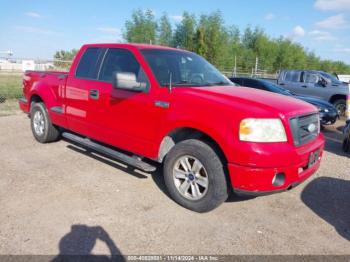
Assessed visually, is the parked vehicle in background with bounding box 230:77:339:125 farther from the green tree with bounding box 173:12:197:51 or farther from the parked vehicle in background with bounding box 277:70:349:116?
the green tree with bounding box 173:12:197:51

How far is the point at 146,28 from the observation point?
34375mm

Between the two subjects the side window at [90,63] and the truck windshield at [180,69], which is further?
the side window at [90,63]

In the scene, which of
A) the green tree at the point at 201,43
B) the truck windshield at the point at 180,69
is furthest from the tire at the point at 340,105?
the green tree at the point at 201,43

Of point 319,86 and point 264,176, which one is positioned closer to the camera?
point 264,176

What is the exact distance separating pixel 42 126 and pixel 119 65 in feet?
8.21

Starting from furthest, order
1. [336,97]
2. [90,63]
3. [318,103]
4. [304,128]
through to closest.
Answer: [336,97] → [318,103] → [90,63] → [304,128]

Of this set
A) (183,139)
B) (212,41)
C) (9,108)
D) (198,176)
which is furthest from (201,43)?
(198,176)

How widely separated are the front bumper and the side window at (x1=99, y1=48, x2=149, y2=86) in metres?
1.73

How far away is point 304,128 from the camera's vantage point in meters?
3.50

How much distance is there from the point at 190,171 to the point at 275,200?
4.27 ft

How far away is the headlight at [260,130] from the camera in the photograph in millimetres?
3068

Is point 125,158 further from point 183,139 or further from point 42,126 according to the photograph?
point 42,126

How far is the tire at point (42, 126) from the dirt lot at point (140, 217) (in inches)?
37.5

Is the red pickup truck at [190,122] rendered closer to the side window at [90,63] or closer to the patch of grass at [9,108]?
the side window at [90,63]
